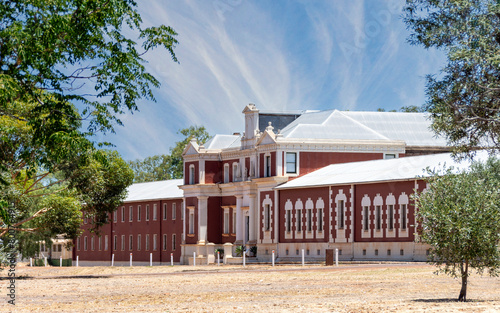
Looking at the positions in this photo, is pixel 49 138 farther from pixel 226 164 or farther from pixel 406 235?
pixel 226 164

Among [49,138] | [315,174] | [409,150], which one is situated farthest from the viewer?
[409,150]

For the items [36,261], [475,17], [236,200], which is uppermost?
[475,17]

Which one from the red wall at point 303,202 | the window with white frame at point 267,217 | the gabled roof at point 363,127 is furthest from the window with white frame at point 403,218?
the window with white frame at point 267,217

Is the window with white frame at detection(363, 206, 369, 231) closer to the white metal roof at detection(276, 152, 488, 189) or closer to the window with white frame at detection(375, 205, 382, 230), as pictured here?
the window with white frame at detection(375, 205, 382, 230)

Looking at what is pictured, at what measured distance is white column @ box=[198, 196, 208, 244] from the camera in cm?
9925

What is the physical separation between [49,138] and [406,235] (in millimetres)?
50942

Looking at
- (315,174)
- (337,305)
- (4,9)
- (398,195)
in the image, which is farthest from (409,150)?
(4,9)

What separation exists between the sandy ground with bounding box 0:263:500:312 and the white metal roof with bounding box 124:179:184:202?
5932 centimetres

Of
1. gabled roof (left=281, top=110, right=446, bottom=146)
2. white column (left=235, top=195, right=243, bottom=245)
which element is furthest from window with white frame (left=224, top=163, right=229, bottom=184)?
gabled roof (left=281, top=110, right=446, bottom=146)

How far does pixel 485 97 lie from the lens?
34.8m

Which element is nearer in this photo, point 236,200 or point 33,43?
point 33,43

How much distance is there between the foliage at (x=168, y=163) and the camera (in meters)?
149

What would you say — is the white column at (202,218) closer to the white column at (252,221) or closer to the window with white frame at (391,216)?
the white column at (252,221)

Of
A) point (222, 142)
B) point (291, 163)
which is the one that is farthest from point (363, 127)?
point (222, 142)
